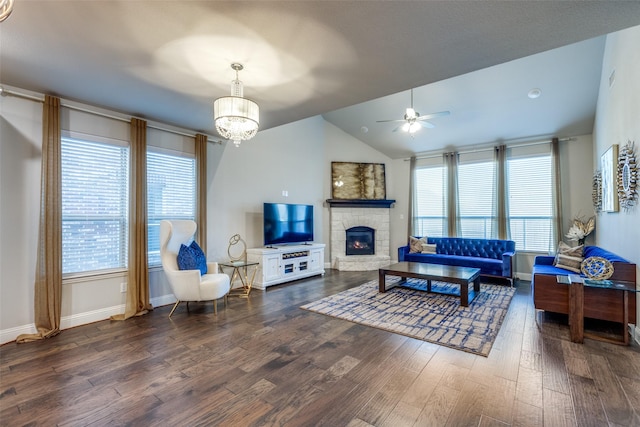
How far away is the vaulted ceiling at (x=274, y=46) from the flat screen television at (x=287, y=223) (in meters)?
2.11

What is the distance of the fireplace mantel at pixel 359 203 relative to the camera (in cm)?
709

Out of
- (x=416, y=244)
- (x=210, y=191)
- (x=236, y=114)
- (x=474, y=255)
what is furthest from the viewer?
(x=416, y=244)

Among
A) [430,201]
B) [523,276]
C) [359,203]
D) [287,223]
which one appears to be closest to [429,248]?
[430,201]

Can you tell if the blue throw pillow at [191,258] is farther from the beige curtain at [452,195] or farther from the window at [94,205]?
the beige curtain at [452,195]

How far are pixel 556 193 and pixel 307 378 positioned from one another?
5.84 m

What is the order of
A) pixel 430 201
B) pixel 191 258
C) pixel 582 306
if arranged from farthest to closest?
1. pixel 430 201
2. pixel 191 258
3. pixel 582 306

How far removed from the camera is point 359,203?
7156 millimetres

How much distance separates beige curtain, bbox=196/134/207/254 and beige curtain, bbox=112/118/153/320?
780 mm

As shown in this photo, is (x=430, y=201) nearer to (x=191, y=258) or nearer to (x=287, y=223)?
(x=287, y=223)

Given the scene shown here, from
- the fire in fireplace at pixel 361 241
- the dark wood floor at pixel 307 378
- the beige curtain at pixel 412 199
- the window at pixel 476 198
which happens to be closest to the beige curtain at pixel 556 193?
the window at pixel 476 198

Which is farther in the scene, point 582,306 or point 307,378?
point 582,306

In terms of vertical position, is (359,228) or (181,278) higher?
(359,228)

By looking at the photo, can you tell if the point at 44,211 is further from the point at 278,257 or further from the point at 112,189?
the point at 278,257

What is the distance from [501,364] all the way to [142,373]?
3.00 m
